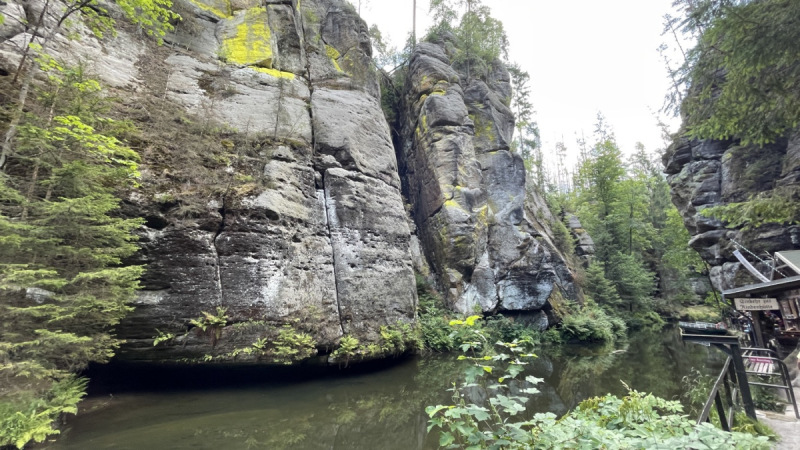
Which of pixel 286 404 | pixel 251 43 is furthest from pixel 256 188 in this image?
pixel 251 43

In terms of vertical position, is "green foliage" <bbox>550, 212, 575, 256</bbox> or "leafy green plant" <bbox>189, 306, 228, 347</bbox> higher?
"green foliage" <bbox>550, 212, 575, 256</bbox>

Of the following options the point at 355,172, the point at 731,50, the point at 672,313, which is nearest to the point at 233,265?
the point at 355,172

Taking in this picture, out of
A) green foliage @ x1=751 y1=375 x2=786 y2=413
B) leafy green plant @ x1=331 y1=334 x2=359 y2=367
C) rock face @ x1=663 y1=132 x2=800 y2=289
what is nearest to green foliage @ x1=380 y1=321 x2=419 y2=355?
leafy green plant @ x1=331 y1=334 x2=359 y2=367

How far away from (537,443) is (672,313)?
1187 inches

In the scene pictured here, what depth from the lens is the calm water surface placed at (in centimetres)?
488

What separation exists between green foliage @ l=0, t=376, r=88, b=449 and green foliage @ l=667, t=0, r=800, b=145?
38.8 feet

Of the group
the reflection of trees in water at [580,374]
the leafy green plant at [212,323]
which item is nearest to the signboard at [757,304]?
the reflection of trees in water at [580,374]

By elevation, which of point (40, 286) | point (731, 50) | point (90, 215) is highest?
point (731, 50)

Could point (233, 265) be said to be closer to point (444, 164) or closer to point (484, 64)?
point (444, 164)

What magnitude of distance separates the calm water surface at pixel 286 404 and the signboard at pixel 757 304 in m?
2.56

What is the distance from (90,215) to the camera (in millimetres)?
5062

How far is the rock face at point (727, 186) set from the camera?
11.9 metres

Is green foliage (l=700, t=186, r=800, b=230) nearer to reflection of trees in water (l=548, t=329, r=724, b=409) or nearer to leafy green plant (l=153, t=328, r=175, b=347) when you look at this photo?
reflection of trees in water (l=548, t=329, r=724, b=409)

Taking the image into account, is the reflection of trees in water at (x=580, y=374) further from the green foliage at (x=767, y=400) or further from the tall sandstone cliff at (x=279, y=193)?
the tall sandstone cliff at (x=279, y=193)
